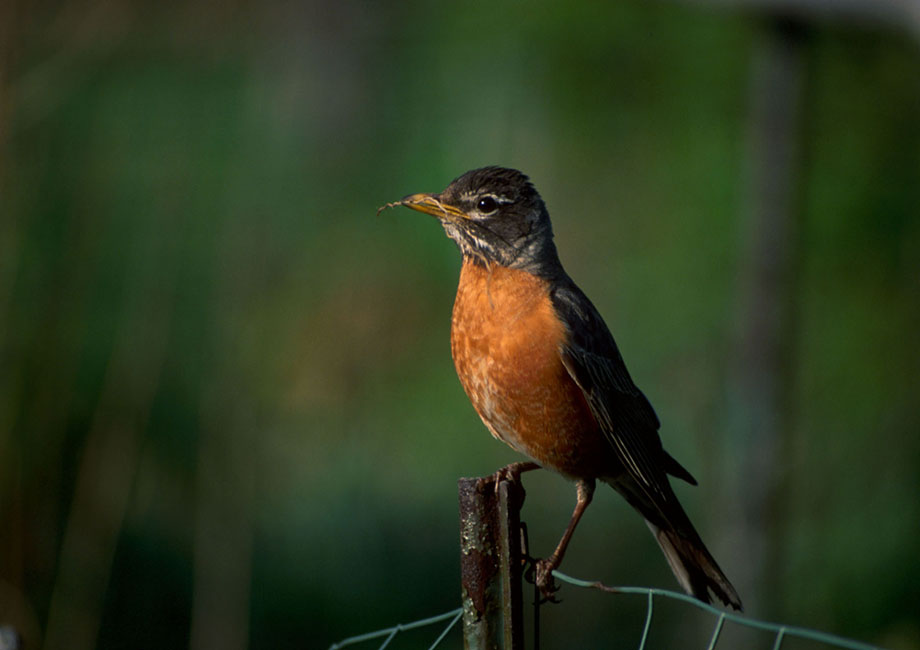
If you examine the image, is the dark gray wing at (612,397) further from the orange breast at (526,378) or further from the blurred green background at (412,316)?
the blurred green background at (412,316)

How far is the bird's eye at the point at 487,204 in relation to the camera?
10.6ft

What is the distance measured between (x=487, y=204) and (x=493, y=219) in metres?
0.07

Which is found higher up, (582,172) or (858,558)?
(582,172)

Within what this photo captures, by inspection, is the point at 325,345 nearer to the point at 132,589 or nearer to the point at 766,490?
the point at 132,589

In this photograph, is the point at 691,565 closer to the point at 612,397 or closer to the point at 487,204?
the point at 612,397

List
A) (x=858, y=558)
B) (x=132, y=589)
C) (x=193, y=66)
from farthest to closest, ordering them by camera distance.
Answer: (x=193, y=66) → (x=858, y=558) → (x=132, y=589)

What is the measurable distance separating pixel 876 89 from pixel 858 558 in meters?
3.09

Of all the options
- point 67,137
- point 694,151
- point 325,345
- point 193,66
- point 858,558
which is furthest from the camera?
point 193,66

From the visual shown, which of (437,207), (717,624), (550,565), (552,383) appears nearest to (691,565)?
(550,565)

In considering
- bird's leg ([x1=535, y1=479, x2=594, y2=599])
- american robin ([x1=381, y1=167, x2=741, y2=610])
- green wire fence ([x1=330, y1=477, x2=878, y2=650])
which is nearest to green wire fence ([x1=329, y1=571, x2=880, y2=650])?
green wire fence ([x1=330, y1=477, x2=878, y2=650])

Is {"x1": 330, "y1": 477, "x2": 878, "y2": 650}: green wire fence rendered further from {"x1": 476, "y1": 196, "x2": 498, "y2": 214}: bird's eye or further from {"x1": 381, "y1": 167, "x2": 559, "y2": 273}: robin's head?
{"x1": 476, "y1": 196, "x2": 498, "y2": 214}: bird's eye

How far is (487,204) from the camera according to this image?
3.25 metres

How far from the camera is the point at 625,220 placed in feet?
23.4

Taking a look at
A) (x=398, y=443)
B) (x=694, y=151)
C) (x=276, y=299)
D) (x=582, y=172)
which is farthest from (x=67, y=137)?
(x=694, y=151)
